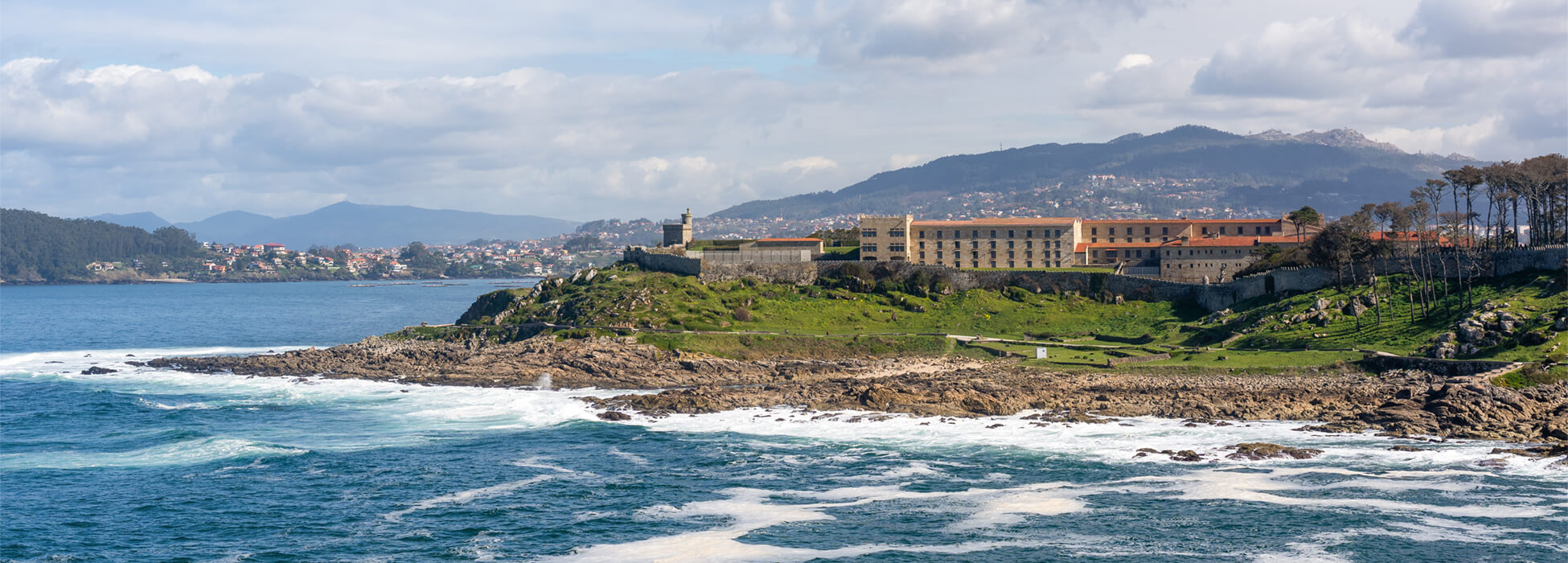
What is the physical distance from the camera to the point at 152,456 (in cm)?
5872

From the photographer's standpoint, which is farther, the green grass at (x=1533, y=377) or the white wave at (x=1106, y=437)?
the green grass at (x=1533, y=377)

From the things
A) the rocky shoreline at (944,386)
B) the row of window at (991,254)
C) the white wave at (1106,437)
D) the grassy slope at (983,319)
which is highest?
the row of window at (991,254)

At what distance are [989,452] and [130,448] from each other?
4559 cm

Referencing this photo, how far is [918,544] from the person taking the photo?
39625 mm

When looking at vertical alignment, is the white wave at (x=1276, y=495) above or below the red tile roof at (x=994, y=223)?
below

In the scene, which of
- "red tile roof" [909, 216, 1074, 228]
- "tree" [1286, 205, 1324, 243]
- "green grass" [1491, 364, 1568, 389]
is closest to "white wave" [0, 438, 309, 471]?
"green grass" [1491, 364, 1568, 389]

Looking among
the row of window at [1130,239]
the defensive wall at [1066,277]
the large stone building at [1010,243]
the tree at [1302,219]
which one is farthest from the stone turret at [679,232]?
the tree at [1302,219]

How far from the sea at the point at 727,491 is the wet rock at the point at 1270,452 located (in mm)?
835

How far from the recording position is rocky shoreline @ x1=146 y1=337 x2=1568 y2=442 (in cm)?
5556

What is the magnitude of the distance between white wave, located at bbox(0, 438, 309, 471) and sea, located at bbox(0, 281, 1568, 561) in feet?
0.68

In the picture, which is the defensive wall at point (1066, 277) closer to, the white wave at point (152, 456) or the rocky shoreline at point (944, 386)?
the rocky shoreline at point (944, 386)

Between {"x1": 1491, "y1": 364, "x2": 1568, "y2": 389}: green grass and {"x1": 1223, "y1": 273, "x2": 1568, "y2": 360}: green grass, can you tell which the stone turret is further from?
{"x1": 1491, "y1": 364, "x2": 1568, "y2": 389}: green grass

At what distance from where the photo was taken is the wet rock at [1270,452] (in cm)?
5019

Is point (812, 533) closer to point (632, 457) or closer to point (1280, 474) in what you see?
point (632, 457)
